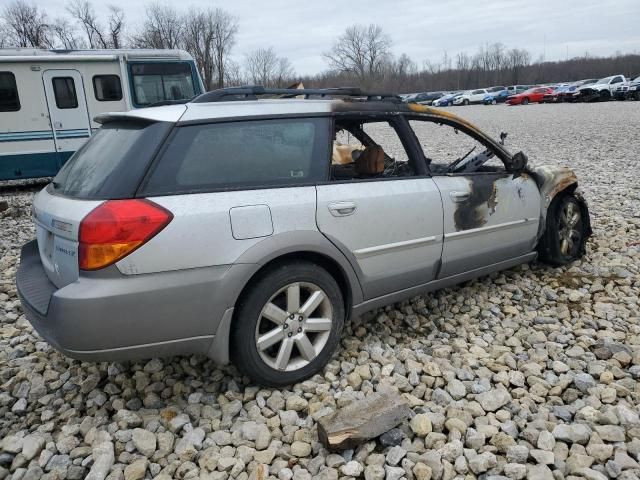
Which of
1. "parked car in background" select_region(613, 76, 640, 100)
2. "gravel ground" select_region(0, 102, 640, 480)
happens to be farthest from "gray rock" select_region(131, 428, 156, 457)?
"parked car in background" select_region(613, 76, 640, 100)

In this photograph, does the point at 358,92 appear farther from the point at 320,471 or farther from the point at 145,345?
the point at 320,471

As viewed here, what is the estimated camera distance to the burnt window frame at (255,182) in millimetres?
2602

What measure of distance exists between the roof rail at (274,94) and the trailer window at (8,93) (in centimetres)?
930

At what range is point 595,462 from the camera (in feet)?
7.84

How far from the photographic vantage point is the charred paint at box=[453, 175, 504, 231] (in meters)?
3.68

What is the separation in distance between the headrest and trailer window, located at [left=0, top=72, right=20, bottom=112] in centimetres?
962

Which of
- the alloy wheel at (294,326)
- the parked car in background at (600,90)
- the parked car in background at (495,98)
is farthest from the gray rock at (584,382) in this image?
the parked car in background at (495,98)

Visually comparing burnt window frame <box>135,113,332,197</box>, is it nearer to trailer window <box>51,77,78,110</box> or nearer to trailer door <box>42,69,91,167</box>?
trailer door <box>42,69,91,167</box>

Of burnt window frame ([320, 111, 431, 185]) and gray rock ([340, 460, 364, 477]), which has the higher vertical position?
burnt window frame ([320, 111, 431, 185])

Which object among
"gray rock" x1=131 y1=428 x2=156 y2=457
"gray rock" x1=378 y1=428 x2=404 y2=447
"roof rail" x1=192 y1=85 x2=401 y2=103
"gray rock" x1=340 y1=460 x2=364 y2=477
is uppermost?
"roof rail" x1=192 y1=85 x2=401 y2=103

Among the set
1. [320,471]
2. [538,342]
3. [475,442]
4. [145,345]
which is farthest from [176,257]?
[538,342]

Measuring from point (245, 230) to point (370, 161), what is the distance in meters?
1.29

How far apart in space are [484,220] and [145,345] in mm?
2547

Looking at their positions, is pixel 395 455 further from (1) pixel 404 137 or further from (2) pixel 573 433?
(1) pixel 404 137
